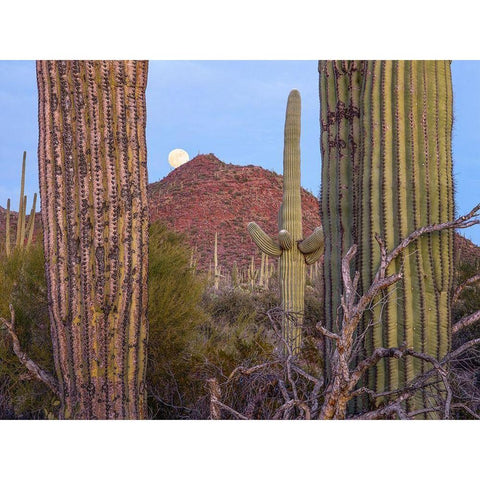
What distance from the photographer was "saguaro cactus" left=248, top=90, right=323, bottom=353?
26.5 feet

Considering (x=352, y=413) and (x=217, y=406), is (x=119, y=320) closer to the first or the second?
(x=217, y=406)

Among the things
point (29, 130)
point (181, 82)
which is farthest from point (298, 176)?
point (29, 130)

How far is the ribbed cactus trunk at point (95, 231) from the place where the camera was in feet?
12.5

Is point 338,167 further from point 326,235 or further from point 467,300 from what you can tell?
point 467,300

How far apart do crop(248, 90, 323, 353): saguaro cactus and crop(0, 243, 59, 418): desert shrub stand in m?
3.28

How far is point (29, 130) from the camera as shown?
264 inches

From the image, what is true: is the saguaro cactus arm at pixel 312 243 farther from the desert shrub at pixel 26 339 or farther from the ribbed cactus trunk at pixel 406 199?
the ribbed cactus trunk at pixel 406 199

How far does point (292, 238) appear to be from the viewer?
8.36m

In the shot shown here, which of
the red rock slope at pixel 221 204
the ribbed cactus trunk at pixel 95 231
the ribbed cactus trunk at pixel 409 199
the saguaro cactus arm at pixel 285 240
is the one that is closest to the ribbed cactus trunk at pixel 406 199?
the ribbed cactus trunk at pixel 409 199

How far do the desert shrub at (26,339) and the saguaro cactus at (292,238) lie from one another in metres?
3.28

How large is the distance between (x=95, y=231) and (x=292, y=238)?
191 inches

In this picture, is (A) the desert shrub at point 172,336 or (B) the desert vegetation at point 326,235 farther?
(A) the desert shrub at point 172,336

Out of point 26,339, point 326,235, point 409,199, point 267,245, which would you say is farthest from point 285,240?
point 409,199

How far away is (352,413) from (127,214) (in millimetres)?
1856
